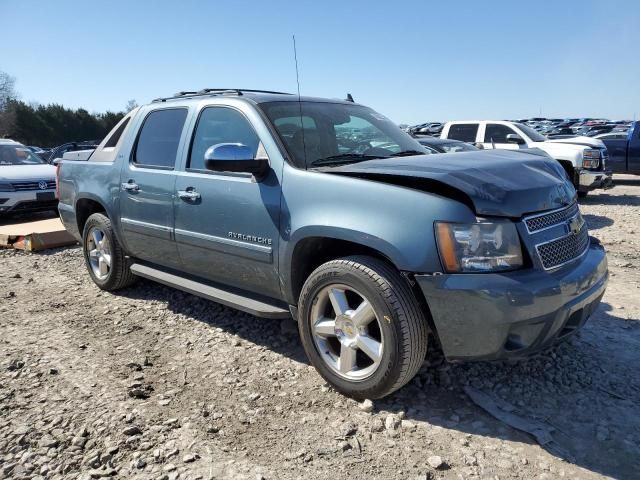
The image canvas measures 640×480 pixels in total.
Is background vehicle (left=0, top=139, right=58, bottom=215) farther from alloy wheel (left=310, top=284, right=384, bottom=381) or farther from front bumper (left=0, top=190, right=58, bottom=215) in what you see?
alloy wheel (left=310, top=284, right=384, bottom=381)

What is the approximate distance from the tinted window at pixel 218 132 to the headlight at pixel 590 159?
8.67 metres

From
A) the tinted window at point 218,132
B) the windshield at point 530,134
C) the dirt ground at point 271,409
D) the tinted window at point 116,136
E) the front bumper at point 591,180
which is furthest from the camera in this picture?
the windshield at point 530,134

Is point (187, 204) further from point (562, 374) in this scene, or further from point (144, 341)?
point (562, 374)

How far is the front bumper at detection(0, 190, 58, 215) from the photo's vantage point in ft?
28.3

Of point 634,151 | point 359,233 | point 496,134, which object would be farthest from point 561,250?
point 634,151

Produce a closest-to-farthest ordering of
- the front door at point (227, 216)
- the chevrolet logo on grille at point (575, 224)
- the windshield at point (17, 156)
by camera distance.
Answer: the chevrolet logo on grille at point (575, 224) < the front door at point (227, 216) < the windshield at point (17, 156)

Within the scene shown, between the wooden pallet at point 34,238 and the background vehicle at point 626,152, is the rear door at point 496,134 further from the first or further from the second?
the wooden pallet at point 34,238

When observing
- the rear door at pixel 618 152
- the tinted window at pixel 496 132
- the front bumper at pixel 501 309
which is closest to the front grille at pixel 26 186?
the front bumper at pixel 501 309

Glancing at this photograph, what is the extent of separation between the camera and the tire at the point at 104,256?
15.6ft

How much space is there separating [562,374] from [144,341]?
2.95 m

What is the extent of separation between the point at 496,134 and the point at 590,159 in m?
2.14

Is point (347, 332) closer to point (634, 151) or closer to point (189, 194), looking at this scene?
point (189, 194)

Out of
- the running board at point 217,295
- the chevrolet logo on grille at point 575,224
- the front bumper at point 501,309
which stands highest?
the chevrolet logo on grille at point 575,224

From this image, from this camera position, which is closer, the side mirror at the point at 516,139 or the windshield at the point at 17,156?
the windshield at the point at 17,156
